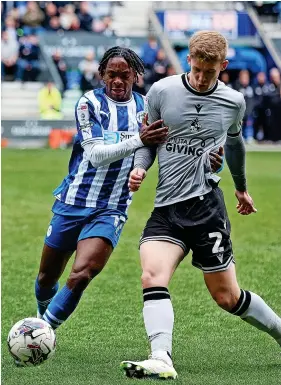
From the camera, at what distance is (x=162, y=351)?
6.24 m

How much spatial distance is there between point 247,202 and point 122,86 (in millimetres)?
1208

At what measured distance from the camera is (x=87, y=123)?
7195 millimetres

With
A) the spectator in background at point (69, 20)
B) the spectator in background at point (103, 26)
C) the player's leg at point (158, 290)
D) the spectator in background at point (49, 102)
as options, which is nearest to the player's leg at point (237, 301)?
the player's leg at point (158, 290)

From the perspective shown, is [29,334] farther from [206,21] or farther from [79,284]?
[206,21]

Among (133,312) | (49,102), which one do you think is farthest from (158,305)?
(49,102)

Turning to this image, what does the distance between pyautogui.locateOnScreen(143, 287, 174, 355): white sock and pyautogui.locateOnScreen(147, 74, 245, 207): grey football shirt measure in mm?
621

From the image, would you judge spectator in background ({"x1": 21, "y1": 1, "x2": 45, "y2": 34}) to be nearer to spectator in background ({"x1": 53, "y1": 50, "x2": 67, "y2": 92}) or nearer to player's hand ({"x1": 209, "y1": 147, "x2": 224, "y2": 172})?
spectator in background ({"x1": 53, "y1": 50, "x2": 67, "y2": 92})

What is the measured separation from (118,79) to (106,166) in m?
0.64

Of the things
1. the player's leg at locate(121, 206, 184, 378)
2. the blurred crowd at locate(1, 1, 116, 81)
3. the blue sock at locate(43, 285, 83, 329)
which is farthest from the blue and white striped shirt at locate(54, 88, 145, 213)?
the blurred crowd at locate(1, 1, 116, 81)

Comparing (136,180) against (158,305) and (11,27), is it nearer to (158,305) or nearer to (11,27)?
(158,305)

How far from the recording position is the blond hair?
20.6ft

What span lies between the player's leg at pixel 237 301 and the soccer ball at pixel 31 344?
3.57 feet

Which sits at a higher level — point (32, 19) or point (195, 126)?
point (195, 126)

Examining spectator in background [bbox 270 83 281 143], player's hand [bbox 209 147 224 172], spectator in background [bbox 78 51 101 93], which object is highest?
player's hand [bbox 209 147 224 172]
